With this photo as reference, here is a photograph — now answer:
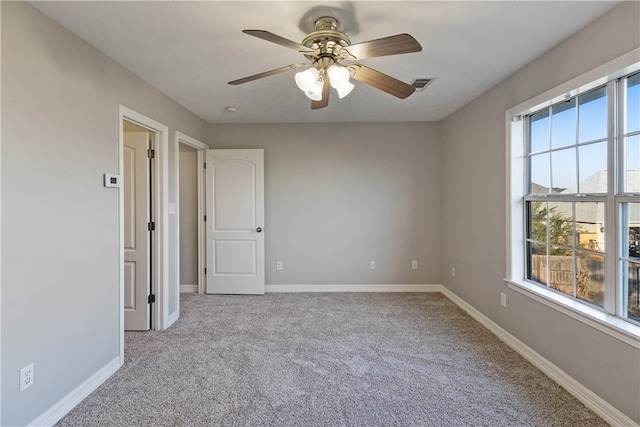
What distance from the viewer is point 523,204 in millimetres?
2732

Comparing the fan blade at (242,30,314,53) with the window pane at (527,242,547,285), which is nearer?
the fan blade at (242,30,314,53)

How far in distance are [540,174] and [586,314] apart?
117 centimetres

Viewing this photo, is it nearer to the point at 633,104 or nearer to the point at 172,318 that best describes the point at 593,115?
the point at 633,104

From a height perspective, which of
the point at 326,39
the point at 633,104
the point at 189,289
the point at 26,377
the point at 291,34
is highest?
the point at 291,34

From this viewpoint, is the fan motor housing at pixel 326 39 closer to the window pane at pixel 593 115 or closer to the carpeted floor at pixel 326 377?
the window pane at pixel 593 115

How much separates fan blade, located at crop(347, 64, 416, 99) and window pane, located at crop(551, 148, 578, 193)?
1377 millimetres

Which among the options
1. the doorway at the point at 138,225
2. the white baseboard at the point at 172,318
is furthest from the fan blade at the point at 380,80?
the white baseboard at the point at 172,318

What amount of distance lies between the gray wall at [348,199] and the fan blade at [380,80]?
2462mm

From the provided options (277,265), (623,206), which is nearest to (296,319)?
(277,265)

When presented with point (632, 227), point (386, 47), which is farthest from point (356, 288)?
point (386, 47)

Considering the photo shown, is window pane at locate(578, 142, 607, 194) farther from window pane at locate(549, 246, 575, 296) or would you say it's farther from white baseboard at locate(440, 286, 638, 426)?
white baseboard at locate(440, 286, 638, 426)

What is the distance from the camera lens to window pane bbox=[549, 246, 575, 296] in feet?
7.54

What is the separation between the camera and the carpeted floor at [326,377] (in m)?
1.88

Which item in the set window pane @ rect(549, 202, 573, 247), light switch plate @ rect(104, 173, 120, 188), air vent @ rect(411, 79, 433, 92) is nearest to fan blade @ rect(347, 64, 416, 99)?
air vent @ rect(411, 79, 433, 92)
